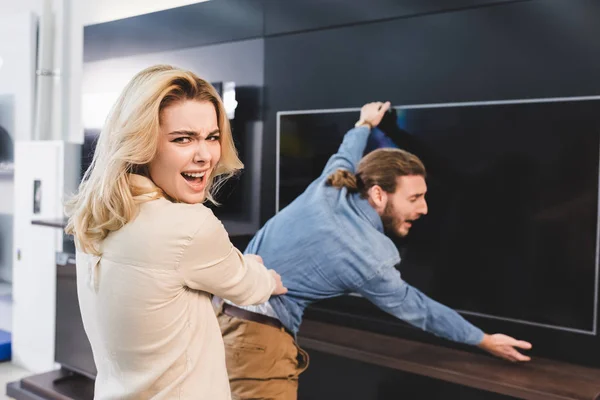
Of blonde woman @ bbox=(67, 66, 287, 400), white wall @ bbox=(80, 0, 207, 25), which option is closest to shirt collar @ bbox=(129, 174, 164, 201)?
blonde woman @ bbox=(67, 66, 287, 400)

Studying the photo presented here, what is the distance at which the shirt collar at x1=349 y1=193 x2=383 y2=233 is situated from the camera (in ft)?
8.40

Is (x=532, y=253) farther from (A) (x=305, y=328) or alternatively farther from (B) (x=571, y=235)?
(A) (x=305, y=328)

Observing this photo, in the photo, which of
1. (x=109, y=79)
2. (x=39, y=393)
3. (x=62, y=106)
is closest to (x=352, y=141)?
(x=109, y=79)

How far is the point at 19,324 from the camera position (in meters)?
4.05

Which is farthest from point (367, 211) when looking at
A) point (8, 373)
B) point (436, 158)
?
point (8, 373)

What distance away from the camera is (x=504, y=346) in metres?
2.33

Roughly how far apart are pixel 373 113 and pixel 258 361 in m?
1.07

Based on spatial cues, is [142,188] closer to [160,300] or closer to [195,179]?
[195,179]

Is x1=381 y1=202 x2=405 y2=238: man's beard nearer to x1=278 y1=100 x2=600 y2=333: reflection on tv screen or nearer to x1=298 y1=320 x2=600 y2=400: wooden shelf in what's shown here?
x1=278 y1=100 x2=600 y2=333: reflection on tv screen

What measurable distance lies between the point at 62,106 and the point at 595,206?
3347 millimetres

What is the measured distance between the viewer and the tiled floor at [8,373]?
150 inches

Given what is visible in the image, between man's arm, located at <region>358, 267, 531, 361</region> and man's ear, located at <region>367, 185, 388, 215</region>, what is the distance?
246 mm

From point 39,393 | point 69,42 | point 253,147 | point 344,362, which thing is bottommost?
point 39,393

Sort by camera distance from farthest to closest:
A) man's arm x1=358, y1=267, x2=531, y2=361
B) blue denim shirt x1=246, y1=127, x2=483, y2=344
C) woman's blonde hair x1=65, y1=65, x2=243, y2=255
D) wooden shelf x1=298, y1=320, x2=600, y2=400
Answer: blue denim shirt x1=246, y1=127, x2=483, y2=344, man's arm x1=358, y1=267, x2=531, y2=361, wooden shelf x1=298, y1=320, x2=600, y2=400, woman's blonde hair x1=65, y1=65, x2=243, y2=255
